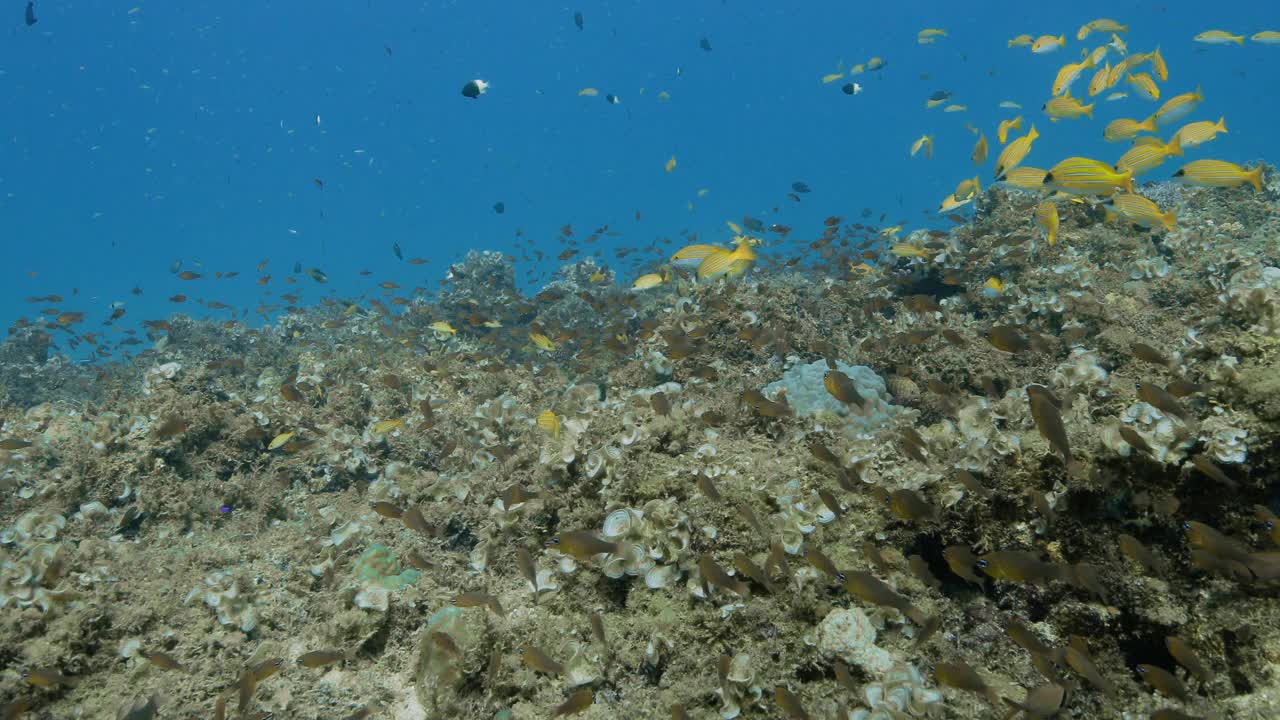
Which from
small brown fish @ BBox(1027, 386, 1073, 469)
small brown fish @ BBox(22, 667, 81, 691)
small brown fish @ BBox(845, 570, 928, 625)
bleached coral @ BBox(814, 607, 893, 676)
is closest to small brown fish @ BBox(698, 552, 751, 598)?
bleached coral @ BBox(814, 607, 893, 676)

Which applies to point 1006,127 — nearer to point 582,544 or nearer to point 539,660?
point 582,544

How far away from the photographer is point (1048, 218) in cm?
697

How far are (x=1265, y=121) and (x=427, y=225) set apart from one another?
796 feet

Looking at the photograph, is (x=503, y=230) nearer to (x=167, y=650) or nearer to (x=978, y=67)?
(x=978, y=67)

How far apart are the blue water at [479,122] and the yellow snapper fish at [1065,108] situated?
10267 centimetres

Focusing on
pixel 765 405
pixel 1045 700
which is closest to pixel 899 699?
pixel 1045 700

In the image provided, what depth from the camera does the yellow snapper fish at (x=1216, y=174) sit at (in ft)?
15.8

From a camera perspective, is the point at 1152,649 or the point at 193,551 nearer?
the point at 1152,649

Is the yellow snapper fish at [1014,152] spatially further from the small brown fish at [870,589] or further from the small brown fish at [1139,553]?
the small brown fish at [870,589]

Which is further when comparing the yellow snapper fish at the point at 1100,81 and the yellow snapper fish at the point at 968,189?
the yellow snapper fish at the point at 968,189

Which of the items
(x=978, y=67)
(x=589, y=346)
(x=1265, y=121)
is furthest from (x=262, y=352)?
(x=1265, y=121)

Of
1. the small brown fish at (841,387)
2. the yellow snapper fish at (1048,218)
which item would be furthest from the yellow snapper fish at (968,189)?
the small brown fish at (841,387)

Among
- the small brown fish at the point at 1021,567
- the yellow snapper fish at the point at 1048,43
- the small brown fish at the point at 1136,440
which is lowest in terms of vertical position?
the small brown fish at the point at 1021,567

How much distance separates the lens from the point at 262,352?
13.1 metres
